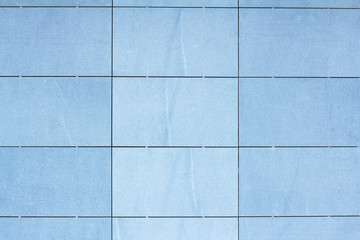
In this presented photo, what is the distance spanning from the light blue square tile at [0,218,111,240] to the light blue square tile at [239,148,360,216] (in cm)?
92

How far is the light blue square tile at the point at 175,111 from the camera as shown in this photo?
207 centimetres

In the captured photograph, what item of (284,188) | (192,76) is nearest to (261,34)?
(192,76)

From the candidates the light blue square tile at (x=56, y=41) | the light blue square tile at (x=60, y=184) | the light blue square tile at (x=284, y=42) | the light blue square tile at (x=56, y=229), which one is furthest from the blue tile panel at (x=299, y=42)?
the light blue square tile at (x=56, y=229)

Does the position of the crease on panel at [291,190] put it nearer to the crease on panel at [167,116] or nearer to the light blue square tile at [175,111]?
the light blue square tile at [175,111]

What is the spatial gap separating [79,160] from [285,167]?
131cm

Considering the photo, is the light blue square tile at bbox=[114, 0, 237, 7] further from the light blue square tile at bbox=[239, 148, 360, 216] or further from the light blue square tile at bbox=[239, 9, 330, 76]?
the light blue square tile at bbox=[239, 148, 360, 216]

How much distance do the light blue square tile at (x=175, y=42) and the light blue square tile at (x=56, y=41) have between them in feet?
0.34

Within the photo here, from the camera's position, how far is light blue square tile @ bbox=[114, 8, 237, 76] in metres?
2.07

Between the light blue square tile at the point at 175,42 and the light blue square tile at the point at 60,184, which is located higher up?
the light blue square tile at the point at 175,42

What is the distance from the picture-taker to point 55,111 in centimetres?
206

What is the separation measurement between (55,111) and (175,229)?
1.07 metres

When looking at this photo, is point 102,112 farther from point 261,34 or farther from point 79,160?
point 261,34

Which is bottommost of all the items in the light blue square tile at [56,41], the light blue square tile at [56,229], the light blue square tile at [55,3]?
the light blue square tile at [56,229]

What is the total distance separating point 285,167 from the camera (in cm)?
208
